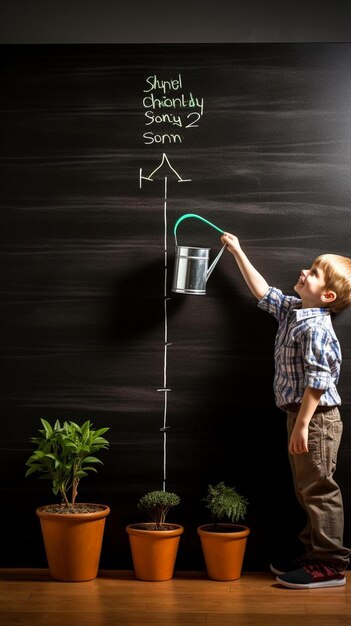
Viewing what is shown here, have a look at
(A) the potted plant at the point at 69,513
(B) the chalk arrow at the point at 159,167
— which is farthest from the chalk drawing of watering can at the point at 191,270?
(A) the potted plant at the point at 69,513

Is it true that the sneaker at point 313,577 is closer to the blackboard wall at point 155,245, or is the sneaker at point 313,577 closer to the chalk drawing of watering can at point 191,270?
the blackboard wall at point 155,245

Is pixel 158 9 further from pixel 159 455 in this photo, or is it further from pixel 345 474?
pixel 345 474

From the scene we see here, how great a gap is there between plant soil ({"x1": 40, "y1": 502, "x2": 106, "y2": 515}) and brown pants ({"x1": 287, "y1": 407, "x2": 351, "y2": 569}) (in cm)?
72

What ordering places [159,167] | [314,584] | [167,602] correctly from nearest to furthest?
[167,602], [314,584], [159,167]

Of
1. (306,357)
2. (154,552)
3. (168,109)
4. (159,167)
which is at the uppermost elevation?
(168,109)

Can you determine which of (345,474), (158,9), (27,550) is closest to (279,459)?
(345,474)

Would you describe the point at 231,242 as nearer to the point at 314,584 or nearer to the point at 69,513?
the point at 69,513

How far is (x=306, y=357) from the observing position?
8.67ft

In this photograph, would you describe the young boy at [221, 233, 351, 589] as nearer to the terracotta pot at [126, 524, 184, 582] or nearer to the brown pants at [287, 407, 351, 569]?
the brown pants at [287, 407, 351, 569]

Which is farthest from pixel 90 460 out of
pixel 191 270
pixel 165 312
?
pixel 191 270

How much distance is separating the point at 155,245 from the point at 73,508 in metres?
1.00

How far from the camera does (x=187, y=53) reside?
9.69 feet

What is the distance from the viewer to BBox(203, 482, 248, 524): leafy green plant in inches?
107

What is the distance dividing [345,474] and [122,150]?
4.82 feet
